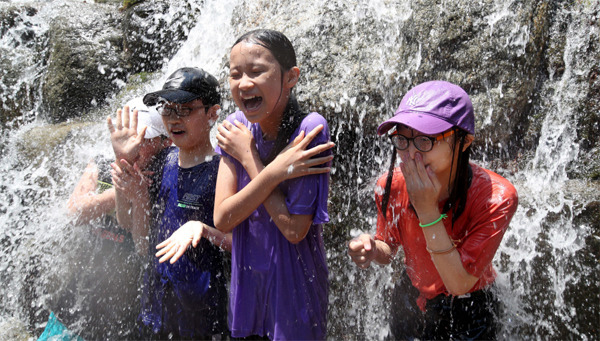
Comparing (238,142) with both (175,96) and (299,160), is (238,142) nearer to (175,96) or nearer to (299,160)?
(299,160)

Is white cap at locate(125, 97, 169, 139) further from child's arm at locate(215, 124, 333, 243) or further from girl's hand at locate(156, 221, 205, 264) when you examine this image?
child's arm at locate(215, 124, 333, 243)

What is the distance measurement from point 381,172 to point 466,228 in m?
1.61

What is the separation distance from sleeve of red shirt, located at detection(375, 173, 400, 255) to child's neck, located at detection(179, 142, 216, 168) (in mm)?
980

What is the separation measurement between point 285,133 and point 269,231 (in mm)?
461

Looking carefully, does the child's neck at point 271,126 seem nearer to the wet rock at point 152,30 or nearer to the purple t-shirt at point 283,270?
the purple t-shirt at point 283,270

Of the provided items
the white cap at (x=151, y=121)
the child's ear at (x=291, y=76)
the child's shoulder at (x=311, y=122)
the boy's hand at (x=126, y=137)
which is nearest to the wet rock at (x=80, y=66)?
→ the white cap at (x=151, y=121)

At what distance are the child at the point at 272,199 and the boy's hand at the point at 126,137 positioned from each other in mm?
660

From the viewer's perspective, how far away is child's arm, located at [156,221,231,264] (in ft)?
7.62

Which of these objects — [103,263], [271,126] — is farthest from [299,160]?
[103,263]

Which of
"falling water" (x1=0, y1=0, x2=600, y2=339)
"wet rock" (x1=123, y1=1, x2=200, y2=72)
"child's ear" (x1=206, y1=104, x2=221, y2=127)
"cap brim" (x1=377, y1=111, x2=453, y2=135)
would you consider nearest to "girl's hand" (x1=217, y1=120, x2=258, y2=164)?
"child's ear" (x1=206, y1=104, x2=221, y2=127)

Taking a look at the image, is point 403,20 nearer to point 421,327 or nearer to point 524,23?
point 524,23

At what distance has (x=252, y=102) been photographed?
87.6 inches

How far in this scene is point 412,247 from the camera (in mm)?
2271

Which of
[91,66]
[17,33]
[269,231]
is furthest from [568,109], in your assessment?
[17,33]
